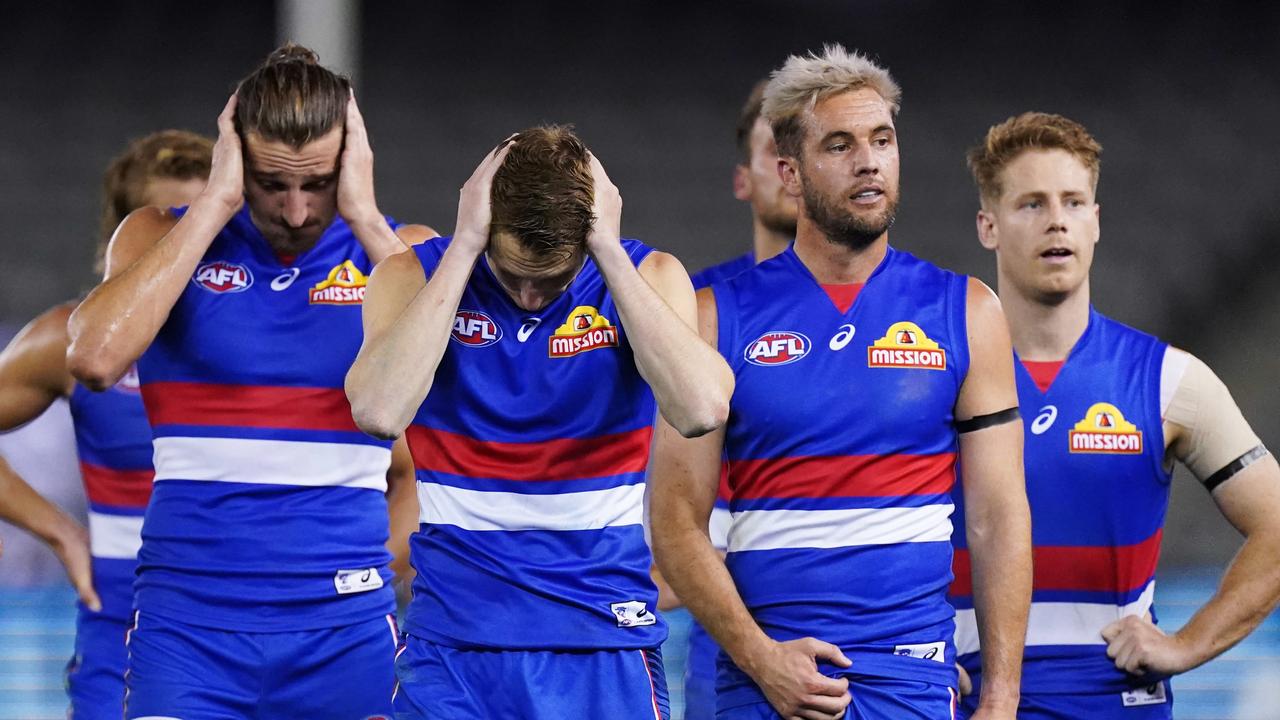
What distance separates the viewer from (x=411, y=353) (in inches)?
128

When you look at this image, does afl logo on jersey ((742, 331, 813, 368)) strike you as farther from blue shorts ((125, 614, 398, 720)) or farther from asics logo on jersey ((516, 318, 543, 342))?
blue shorts ((125, 614, 398, 720))

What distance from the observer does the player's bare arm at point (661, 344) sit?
3.25 metres

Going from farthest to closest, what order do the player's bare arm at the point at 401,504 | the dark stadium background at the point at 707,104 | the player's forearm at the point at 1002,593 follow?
the dark stadium background at the point at 707,104
the player's bare arm at the point at 401,504
the player's forearm at the point at 1002,593

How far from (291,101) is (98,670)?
206 cm

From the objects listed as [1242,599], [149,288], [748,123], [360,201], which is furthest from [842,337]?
[748,123]

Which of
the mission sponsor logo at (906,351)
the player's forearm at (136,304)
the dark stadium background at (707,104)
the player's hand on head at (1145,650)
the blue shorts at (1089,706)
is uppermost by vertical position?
the dark stadium background at (707,104)

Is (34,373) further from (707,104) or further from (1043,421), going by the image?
(707,104)

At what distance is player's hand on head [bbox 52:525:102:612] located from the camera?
16.1 ft

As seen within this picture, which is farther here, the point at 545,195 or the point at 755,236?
the point at 755,236

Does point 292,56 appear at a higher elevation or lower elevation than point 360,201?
higher

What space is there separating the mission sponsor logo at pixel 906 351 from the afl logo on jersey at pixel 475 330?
836 millimetres

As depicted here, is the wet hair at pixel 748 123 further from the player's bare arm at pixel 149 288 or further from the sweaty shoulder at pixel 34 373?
the sweaty shoulder at pixel 34 373

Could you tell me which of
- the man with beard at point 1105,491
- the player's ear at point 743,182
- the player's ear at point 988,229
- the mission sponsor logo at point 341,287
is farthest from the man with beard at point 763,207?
the mission sponsor logo at point 341,287

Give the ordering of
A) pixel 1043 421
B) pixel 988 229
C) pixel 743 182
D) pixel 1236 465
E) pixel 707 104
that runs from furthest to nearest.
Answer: pixel 707 104 < pixel 743 182 < pixel 988 229 < pixel 1043 421 < pixel 1236 465
